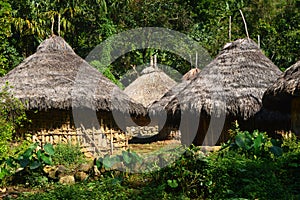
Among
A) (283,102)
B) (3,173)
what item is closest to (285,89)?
(283,102)

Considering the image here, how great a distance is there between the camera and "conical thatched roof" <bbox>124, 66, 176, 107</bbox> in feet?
62.7

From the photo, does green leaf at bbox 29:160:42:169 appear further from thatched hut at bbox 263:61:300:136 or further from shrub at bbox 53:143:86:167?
thatched hut at bbox 263:61:300:136

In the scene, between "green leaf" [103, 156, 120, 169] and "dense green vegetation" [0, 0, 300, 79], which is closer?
"green leaf" [103, 156, 120, 169]

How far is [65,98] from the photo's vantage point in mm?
11062

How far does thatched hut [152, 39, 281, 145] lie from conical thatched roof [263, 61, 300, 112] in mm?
914

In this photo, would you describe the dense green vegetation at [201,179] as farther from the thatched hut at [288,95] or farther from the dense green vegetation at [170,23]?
the dense green vegetation at [170,23]

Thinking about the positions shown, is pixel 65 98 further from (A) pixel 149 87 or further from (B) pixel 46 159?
(A) pixel 149 87

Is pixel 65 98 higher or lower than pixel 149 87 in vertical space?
lower

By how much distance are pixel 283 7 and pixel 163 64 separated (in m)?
7.06

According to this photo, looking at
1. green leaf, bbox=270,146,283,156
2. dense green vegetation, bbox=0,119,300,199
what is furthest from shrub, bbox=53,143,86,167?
green leaf, bbox=270,146,283,156

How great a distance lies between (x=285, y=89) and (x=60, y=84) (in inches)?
227

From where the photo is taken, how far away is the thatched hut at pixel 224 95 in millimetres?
10578

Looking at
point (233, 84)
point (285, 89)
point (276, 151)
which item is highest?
point (233, 84)

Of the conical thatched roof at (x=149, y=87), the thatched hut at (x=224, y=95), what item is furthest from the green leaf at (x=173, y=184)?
the conical thatched roof at (x=149, y=87)
